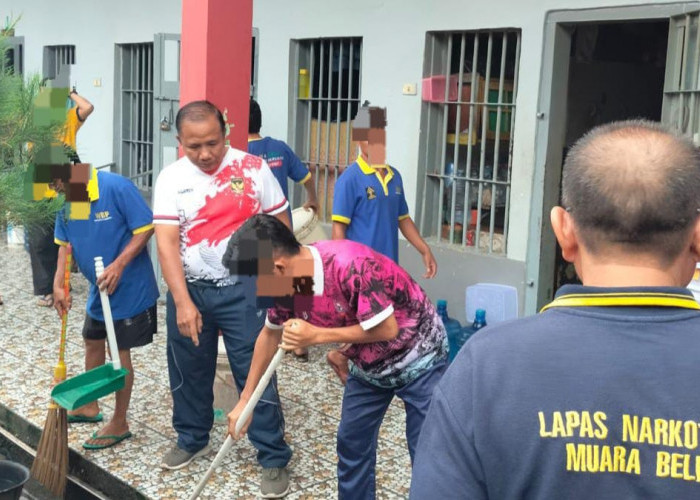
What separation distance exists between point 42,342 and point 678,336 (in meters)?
6.27

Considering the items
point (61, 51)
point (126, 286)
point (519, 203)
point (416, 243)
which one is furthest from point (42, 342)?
point (61, 51)

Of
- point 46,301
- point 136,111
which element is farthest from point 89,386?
point 136,111

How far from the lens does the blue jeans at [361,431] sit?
3668mm

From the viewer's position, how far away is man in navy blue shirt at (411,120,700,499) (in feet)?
4.47

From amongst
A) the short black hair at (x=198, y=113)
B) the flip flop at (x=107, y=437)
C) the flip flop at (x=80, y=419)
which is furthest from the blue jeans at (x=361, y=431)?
the flip flop at (x=80, y=419)

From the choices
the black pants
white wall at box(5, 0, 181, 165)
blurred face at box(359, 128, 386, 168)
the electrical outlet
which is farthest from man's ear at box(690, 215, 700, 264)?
white wall at box(5, 0, 181, 165)

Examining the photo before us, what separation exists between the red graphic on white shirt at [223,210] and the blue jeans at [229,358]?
0.79 feet

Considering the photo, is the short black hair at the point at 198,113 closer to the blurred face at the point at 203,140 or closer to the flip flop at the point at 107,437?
the blurred face at the point at 203,140

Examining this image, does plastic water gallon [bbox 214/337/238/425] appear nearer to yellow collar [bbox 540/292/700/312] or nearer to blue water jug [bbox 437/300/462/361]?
blue water jug [bbox 437/300/462/361]

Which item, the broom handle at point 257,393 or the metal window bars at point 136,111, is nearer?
the broom handle at point 257,393

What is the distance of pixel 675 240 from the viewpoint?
1423mm

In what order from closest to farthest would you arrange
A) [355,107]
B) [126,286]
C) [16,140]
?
1. [16,140]
2. [126,286]
3. [355,107]

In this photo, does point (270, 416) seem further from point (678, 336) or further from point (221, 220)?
point (678, 336)

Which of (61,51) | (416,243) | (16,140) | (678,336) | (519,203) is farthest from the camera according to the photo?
(61,51)
